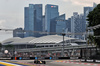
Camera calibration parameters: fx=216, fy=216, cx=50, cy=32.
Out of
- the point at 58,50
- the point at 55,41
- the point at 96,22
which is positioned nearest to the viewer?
the point at 96,22

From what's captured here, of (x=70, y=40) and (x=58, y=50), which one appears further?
(x=70, y=40)

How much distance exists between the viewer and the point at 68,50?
511ft

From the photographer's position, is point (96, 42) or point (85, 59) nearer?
point (85, 59)

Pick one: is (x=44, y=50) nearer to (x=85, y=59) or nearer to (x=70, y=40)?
(x=70, y=40)

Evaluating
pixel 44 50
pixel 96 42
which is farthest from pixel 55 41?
pixel 96 42

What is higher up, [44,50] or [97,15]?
[97,15]

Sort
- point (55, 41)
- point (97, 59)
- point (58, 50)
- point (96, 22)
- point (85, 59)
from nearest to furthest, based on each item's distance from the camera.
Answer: point (97, 59) < point (85, 59) < point (96, 22) < point (58, 50) < point (55, 41)

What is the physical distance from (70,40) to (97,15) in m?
142

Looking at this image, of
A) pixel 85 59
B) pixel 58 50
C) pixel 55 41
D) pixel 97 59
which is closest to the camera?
pixel 97 59

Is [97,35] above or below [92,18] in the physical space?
below

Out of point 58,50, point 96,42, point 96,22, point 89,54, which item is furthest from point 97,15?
point 58,50

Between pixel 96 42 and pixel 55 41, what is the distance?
135 metres

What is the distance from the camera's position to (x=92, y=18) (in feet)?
189

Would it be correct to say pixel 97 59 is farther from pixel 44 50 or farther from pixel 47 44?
pixel 47 44
